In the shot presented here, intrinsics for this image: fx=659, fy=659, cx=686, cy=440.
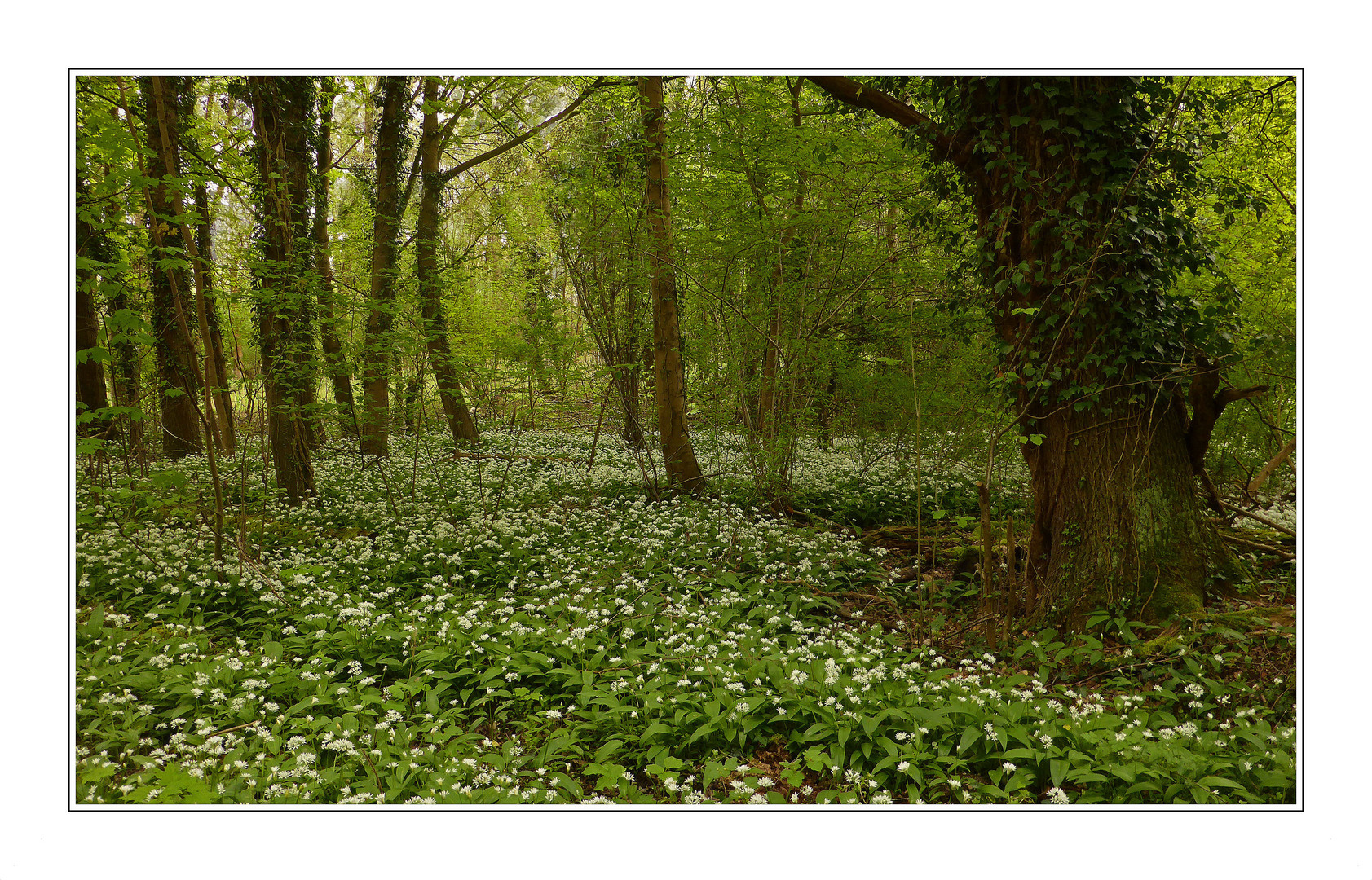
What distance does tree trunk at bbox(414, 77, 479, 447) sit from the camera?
8.41 metres

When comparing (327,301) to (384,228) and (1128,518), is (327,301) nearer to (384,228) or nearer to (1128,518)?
(384,228)

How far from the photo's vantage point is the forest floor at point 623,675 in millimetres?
2803

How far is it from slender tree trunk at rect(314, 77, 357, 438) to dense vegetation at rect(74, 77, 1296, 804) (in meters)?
0.10

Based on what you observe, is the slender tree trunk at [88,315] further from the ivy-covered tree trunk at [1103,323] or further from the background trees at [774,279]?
the ivy-covered tree trunk at [1103,323]

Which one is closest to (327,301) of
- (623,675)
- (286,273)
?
(286,273)

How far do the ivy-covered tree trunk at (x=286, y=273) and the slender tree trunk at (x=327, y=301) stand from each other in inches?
8.0

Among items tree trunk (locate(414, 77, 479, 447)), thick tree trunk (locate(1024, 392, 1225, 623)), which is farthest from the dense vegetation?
tree trunk (locate(414, 77, 479, 447))

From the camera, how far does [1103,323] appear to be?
13.6 ft

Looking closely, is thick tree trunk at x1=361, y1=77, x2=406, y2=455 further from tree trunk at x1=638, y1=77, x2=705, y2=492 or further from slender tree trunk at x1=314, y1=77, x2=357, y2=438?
tree trunk at x1=638, y1=77, x2=705, y2=492
